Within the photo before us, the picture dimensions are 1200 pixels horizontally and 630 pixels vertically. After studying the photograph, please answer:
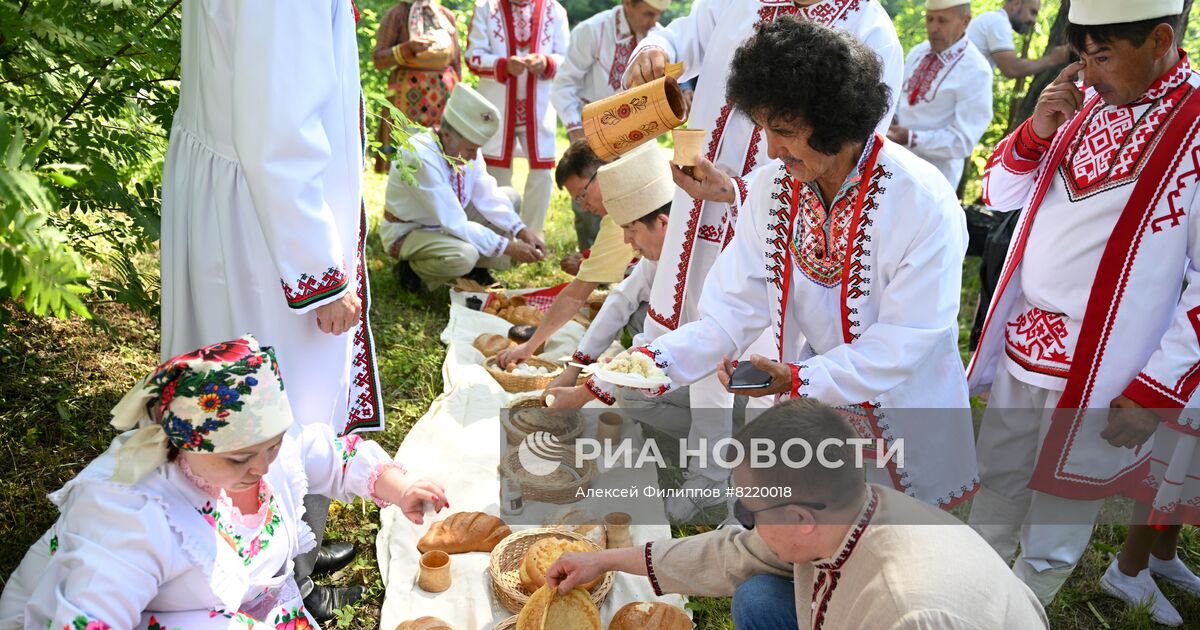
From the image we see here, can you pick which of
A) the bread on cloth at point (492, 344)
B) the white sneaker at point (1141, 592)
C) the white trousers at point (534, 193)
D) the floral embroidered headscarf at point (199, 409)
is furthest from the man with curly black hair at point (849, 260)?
the white trousers at point (534, 193)

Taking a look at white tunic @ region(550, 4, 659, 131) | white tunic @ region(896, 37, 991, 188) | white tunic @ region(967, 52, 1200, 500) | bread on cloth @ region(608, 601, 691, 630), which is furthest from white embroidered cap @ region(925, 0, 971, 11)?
bread on cloth @ region(608, 601, 691, 630)

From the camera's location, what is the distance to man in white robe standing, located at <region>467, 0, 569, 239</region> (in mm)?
6754

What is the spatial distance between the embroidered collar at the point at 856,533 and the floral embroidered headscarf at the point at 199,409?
1.20m

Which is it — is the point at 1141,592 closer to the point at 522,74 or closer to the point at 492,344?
the point at 492,344

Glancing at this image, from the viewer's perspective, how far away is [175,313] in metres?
2.41

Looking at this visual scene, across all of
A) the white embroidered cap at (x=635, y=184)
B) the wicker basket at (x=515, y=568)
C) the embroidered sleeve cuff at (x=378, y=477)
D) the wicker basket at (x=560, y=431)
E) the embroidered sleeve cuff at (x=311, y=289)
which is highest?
the embroidered sleeve cuff at (x=311, y=289)

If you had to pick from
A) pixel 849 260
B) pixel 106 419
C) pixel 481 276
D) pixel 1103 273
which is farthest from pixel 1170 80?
pixel 481 276

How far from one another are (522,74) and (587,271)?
3.00 metres

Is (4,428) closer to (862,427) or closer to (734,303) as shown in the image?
(734,303)

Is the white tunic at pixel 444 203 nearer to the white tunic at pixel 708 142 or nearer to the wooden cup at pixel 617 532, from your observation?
the white tunic at pixel 708 142

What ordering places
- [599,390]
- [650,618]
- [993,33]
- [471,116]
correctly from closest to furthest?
[650,618] < [599,390] < [471,116] < [993,33]

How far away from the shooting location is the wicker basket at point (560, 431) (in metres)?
3.73

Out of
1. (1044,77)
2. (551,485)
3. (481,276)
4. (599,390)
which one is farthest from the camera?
(481,276)

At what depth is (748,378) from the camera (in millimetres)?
2424
